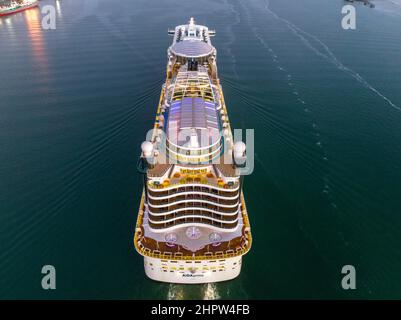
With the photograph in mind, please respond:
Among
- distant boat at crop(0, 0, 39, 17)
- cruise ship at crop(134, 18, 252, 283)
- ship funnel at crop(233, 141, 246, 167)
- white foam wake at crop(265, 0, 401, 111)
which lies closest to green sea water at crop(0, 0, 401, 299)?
white foam wake at crop(265, 0, 401, 111)

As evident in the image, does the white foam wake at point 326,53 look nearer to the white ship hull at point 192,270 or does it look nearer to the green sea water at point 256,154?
the green sea water at point 256,154

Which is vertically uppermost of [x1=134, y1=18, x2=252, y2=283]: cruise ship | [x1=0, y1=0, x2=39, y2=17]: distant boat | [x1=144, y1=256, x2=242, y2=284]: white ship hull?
[x1=0, y1=0, x2=39, y2=17]: distant boat

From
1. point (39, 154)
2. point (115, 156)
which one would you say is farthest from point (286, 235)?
point (39, 154)

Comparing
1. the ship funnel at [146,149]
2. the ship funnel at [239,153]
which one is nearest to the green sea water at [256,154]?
the ship funnel at [239,153]

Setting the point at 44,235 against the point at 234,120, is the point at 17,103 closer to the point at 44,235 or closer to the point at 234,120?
the point at 44,235

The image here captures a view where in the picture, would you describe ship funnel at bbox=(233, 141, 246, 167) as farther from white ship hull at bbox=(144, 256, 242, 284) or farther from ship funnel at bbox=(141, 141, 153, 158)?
white ship hull at bbox=(144, 256, 242, 284)
